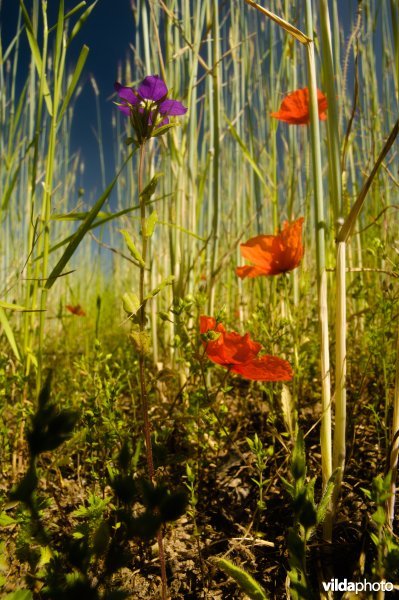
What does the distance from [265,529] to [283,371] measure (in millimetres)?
254

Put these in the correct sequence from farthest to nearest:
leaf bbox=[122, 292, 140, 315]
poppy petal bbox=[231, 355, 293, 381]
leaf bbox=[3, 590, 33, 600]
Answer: poppy petal bbox=[231, 355, 293, 381] < leaf bbox=[122, 292, 140, 315] < leaf bbox=[3, 590, 33, 600]

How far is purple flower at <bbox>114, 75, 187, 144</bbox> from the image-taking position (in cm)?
50

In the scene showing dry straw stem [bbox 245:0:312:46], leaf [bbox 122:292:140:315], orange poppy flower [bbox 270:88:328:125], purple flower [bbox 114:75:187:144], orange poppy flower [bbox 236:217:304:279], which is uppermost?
orange poppy flower [bbox 270:88:328:125]

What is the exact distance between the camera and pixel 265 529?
0.64 metres

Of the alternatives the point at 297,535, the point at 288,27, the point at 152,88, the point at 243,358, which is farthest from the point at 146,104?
the point at 297,535

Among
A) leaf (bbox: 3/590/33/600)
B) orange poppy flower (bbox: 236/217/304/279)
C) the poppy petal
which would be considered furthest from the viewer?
orange poppy flower (bbox: 236/217/304/279)

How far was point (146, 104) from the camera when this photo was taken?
20.4 inches

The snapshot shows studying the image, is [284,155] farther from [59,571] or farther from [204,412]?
[59,571]

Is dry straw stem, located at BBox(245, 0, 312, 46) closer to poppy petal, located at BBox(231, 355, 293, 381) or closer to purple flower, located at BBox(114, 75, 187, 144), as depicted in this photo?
purple flower, located at BBox(114, 75, 187, 144)

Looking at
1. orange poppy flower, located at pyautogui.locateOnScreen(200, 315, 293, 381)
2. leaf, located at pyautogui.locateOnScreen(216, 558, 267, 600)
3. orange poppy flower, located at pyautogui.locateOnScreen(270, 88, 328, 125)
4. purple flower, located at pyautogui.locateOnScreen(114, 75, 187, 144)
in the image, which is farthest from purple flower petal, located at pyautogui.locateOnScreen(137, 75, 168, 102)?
leaf, located at pyautogui.locateOnScreen(216, 558, 267, 600)

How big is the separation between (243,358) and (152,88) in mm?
411

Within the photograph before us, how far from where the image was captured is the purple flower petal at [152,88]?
1.70ft

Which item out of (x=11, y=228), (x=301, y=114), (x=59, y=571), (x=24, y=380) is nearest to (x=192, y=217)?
(x=301, y=114)

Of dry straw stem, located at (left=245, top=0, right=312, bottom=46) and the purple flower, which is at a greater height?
dry straw stem, located at (left=245, top=0, right=312, bottom=46)
